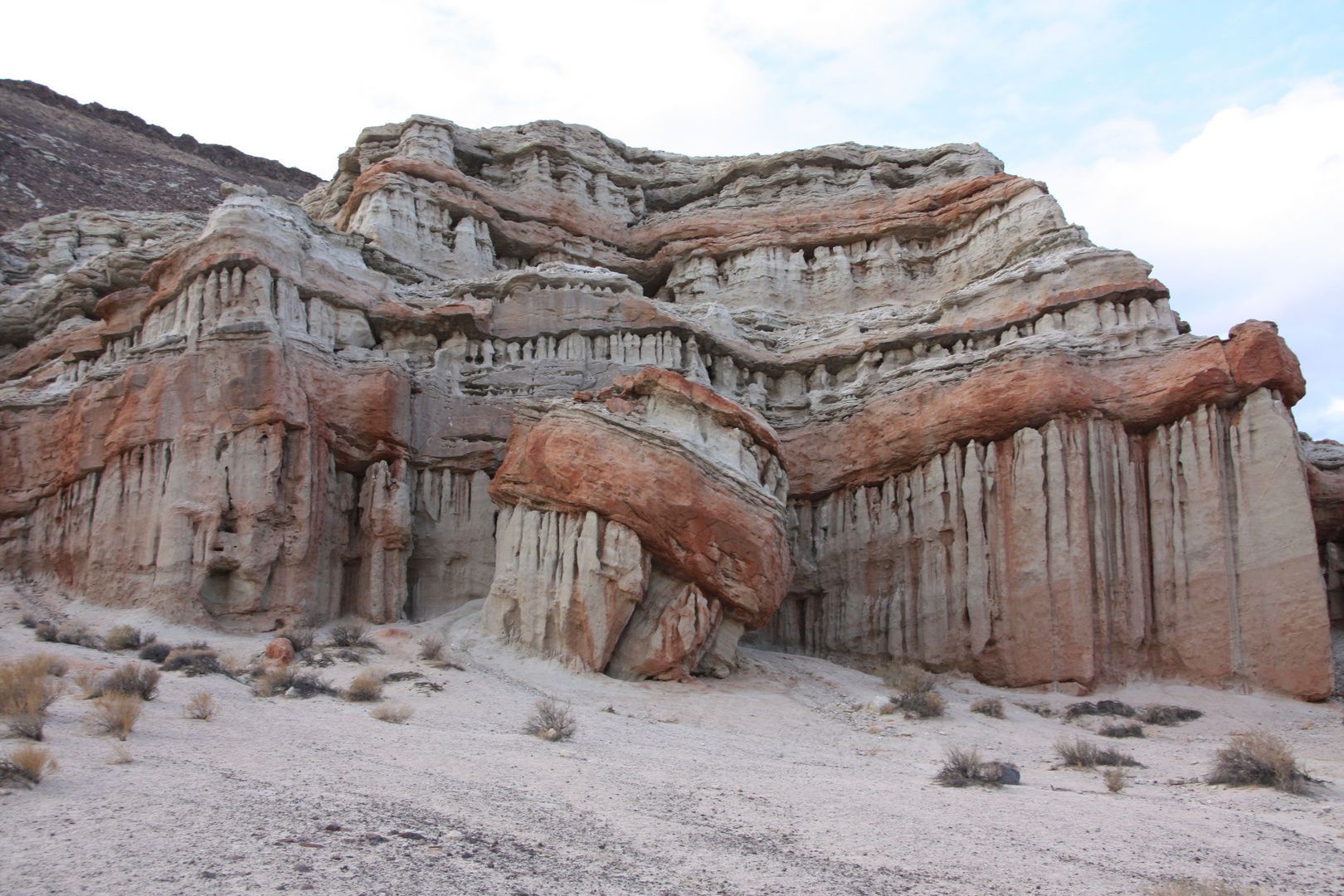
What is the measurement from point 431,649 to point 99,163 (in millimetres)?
44019

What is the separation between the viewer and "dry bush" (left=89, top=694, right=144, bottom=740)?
7.71 metres

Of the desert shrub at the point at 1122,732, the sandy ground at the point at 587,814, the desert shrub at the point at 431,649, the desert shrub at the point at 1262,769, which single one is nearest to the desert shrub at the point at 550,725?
the sandy ground at the point at 587,814

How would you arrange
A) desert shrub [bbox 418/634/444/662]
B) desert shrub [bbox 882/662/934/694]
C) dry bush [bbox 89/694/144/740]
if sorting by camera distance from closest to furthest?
dry bush [bbox 89/694/144/740] < desert shrub [bbox 418/634/444/662] < desert shrub [bbox 882/662/934/694]

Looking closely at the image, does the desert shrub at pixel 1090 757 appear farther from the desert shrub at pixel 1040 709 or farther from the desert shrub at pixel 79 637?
the desert shrub at pixel 79 637

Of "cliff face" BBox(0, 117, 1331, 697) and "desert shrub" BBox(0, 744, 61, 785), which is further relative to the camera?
"cliff face" BBox(0, 117, 1331, 697)

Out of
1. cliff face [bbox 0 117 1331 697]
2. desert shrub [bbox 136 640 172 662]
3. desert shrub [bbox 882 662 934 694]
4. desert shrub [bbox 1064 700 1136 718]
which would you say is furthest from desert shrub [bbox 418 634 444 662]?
desert shrub [bbox 1064 700 1136 718]

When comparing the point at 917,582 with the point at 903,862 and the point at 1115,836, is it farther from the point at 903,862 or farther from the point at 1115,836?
the point at 903,862

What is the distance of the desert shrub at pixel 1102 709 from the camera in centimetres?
1547

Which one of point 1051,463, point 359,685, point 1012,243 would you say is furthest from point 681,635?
point 1012,243

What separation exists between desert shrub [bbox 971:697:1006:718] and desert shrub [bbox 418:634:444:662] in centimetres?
904

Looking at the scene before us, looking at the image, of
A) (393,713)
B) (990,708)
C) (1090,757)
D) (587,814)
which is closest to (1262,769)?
(1090,757)

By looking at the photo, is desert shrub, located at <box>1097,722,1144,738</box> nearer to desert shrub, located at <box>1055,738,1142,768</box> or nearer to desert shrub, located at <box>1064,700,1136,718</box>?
desert shrub, located at <box>1064,700,1136,718</box>

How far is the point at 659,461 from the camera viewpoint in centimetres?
1600

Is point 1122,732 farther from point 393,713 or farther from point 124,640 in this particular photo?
point 124,640
